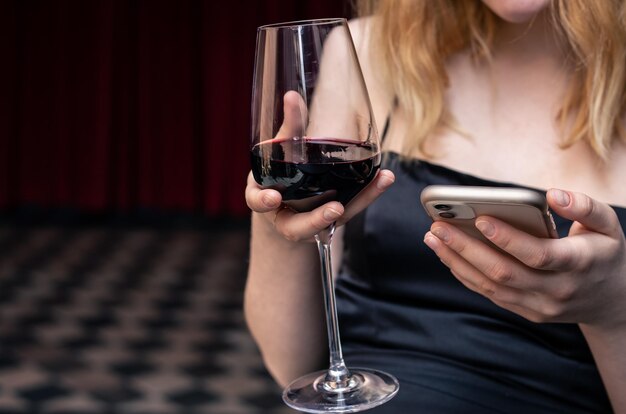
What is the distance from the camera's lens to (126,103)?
5082 millimetres

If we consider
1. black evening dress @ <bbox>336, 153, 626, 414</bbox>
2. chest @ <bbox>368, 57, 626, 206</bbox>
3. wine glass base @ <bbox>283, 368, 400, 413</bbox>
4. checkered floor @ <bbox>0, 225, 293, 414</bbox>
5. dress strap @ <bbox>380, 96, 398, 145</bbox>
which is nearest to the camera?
wine glass base @ <bbox>283, 368, 400, 413</bbox>

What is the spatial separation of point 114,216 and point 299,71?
444 centimetres

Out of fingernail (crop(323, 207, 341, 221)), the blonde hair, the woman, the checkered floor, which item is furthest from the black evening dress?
the checkered floor

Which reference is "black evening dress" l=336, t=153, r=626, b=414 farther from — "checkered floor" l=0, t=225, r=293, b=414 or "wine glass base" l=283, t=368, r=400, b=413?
"checkered floor" l=0, t=225, r=293, b=414

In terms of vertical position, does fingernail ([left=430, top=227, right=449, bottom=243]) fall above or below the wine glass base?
above

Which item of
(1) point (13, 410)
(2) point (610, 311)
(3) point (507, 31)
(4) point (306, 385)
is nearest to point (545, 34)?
(3) point (507, 31)

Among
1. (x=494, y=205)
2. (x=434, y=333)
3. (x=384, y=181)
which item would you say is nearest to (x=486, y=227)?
(x=494, y=205)

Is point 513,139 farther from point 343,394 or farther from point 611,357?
point 343,394

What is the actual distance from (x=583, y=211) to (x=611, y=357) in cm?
27

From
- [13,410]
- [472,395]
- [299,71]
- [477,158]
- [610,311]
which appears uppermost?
[299,71]

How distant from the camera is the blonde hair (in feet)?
4.20

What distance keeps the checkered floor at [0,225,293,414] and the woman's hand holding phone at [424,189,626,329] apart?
2.04m

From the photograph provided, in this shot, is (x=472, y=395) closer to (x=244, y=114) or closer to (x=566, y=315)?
(x=566, y=315)

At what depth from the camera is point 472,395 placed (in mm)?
1189
